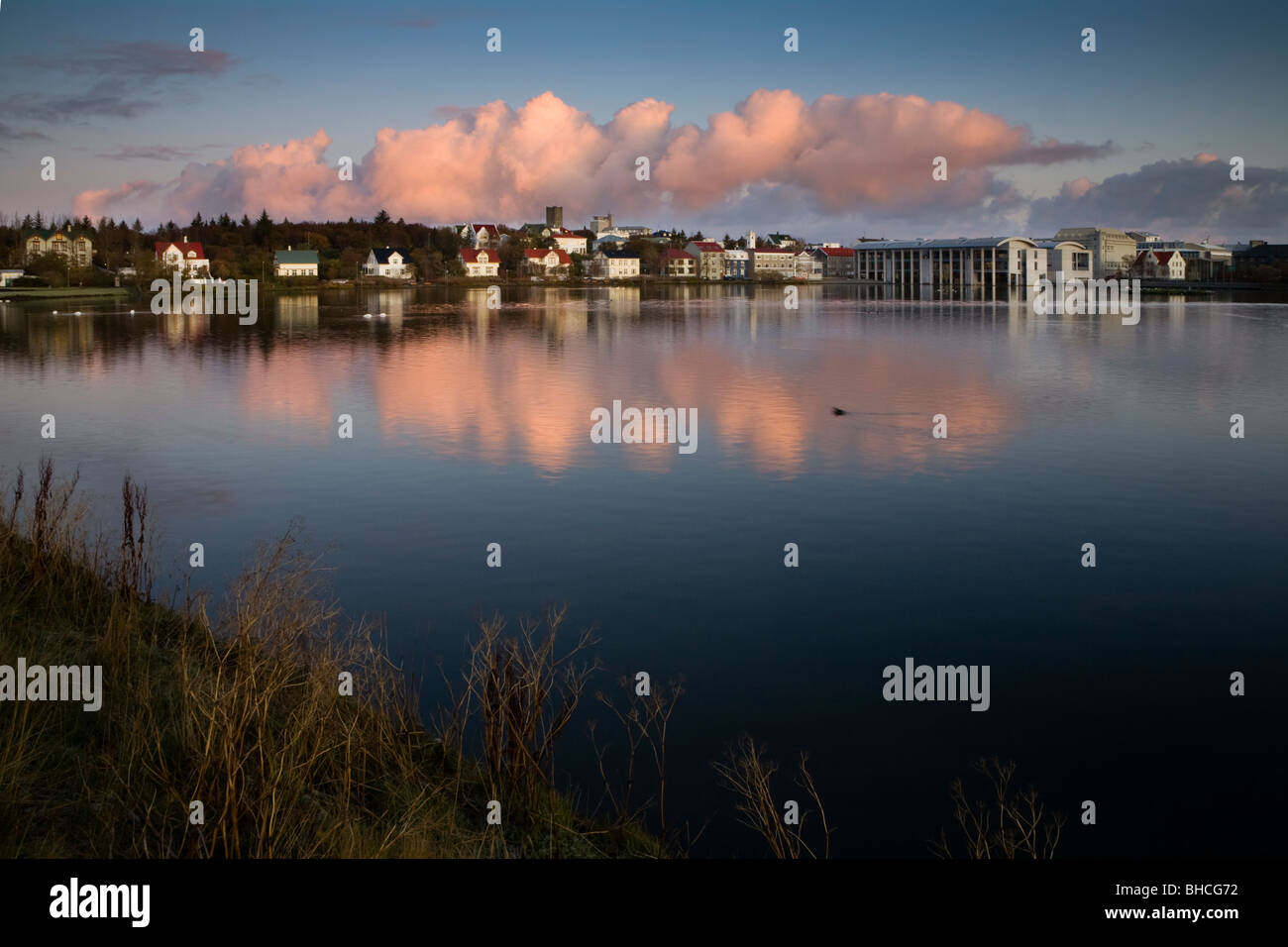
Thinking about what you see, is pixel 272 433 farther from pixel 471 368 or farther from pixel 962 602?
pixel 962 602

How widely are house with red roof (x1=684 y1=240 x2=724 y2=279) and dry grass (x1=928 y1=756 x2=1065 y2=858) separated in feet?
351

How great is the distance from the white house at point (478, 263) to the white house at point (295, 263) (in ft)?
51.2

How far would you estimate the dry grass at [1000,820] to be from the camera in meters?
4.75

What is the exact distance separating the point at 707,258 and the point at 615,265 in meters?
12.5

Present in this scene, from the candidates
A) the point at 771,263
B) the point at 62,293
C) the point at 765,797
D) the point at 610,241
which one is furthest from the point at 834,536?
the point at 610,241

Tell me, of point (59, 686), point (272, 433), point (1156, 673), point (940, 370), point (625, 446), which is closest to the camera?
point (59, 686)

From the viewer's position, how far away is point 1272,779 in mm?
5441

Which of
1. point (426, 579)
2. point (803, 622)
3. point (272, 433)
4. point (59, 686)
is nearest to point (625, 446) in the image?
point (272, 433)

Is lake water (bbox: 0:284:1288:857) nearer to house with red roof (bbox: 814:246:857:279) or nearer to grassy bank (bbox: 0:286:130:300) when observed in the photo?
grassy bank (bbox: 0:286:130:300)

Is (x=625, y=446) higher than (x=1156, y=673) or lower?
higher

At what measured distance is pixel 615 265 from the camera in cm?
10275

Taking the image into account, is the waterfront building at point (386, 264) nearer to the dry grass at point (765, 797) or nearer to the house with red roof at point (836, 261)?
the house with red roof at point (836, 261)

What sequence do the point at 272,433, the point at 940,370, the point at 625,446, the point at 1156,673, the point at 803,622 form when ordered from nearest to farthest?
the point at 1156,673 → the point at 803,622 → the point at 625,446 → the point at 272,433 → the point at 940,370

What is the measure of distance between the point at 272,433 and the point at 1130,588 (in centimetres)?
1083
